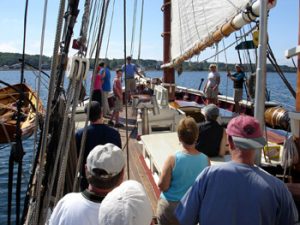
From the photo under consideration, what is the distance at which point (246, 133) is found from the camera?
1917mm

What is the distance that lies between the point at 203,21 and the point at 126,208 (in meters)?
4.85

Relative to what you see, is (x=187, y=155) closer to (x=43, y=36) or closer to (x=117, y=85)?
(x=43, y=36)

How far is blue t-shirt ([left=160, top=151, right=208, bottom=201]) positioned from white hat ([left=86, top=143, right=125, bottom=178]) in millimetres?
933

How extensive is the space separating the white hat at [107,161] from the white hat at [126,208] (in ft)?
0.90

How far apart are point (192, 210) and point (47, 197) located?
4.60 feet

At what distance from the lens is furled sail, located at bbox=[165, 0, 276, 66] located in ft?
14.2

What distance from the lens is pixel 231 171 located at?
1.86 m

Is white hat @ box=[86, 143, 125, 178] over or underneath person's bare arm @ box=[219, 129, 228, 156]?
over

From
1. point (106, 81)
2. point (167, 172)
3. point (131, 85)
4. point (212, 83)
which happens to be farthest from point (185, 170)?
point (131, 85)

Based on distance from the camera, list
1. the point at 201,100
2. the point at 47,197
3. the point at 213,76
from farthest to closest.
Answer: the point at 201,100 < the point at 213,76 < the point at 47,197

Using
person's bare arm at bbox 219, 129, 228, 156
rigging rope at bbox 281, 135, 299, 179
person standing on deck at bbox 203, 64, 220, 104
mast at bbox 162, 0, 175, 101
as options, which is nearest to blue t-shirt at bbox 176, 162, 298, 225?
rigging rope at bbox 281, 135, 299, 179

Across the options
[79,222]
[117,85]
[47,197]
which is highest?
[117,85]

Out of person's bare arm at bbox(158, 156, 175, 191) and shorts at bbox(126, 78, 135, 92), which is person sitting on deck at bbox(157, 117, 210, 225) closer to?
person's bare arm at bbox(158, 156, 175, 191)

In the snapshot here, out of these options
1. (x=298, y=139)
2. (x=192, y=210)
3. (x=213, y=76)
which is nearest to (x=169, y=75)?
(x=213, y=76)
